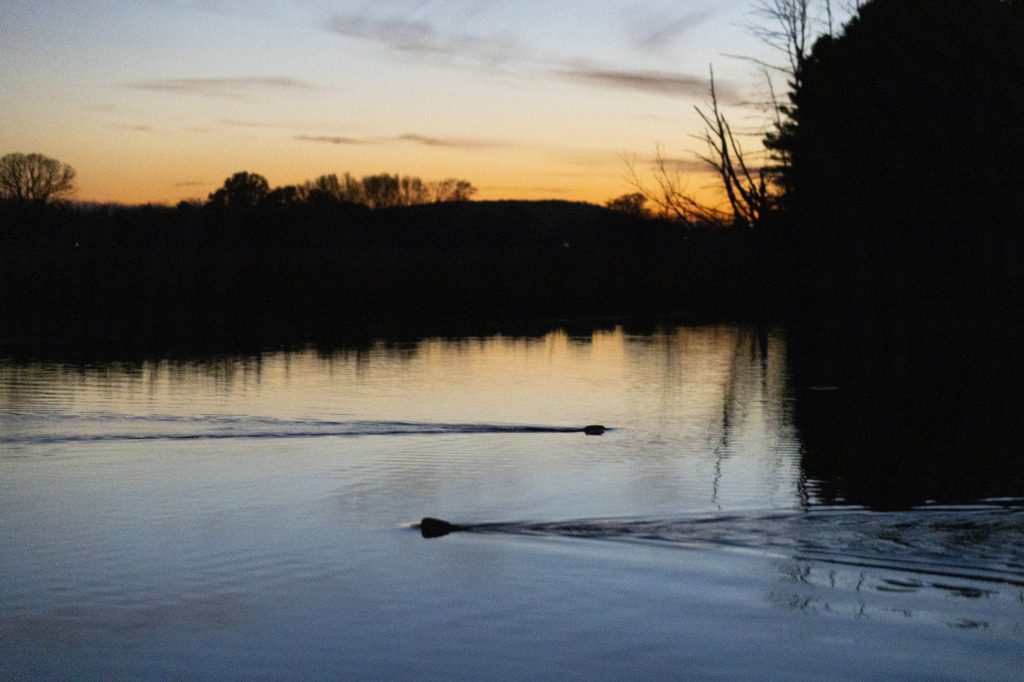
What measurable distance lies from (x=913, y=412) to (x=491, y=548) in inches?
491

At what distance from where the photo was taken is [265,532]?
12.2m

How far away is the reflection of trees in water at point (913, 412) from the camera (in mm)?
14531

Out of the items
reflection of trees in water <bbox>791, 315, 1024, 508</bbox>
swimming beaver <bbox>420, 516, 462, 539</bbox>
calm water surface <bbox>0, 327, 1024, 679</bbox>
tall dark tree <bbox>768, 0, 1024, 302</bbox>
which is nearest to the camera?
calm water surface <bbox>0, 327, 1024, 679</bbox>

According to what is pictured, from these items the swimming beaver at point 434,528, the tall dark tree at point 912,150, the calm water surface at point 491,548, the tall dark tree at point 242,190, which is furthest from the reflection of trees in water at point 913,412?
the tall dark tree at point 242,190

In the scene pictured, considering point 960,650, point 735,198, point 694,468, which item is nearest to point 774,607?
point 960,650

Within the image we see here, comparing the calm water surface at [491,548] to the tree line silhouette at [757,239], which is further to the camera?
the tree line silhouette at [757,239]

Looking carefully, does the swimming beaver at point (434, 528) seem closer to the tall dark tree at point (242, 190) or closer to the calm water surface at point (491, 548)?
the calm water surface at point (491, 548)

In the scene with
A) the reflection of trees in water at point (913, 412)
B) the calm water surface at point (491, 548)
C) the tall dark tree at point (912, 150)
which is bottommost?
the calm water surface at point (491, 548)

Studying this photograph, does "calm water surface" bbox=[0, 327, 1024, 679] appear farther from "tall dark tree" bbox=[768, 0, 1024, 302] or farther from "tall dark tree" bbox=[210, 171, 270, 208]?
"tall dark tree" bbox=[210, 171, 270, 208]

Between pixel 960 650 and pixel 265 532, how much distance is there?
6.41 m

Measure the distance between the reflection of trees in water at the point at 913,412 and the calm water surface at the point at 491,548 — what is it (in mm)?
146

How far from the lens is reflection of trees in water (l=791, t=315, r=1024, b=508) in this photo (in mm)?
14531

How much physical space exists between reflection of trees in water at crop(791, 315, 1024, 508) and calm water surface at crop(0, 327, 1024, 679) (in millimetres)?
146

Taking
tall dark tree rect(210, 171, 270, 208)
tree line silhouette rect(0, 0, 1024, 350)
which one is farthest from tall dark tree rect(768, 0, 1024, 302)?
tall dark tree rect(210, 171, 270, 208)
